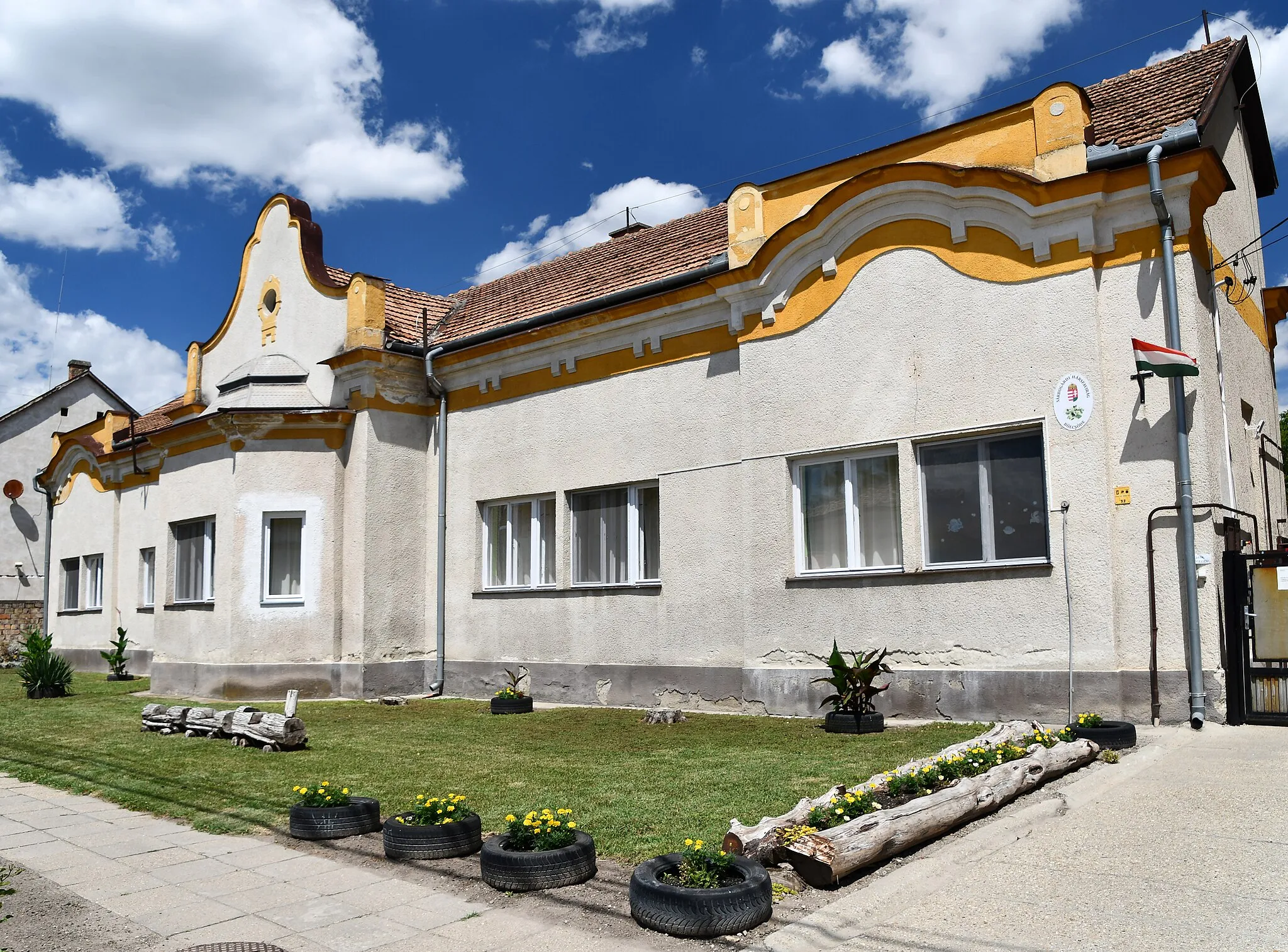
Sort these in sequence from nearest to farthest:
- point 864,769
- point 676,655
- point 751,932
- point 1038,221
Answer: point 751,932
point 864,769
point 1038,221
point 676,655

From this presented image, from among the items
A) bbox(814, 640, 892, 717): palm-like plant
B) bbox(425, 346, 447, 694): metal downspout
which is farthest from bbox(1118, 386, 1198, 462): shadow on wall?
bbox(425, 346, 447, 694): metal downspout

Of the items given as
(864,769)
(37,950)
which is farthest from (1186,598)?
(37,950)

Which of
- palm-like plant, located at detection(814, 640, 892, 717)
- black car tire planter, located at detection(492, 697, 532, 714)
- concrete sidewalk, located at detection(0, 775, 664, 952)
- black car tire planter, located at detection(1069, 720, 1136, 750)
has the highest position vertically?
palm-like plant, located at detection(814, 640, 892, 717)

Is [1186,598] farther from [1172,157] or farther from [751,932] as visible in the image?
[751,932]

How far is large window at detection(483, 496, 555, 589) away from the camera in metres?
14.9

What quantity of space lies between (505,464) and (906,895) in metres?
11.3

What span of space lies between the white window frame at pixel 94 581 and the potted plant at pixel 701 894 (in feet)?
75.2

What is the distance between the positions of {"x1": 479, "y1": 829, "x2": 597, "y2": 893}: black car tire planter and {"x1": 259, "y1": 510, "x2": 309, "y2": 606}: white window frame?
37.0 ft

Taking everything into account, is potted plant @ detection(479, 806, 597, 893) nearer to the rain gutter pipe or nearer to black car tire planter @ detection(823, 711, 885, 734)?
black car tire planter @ detection(823, 711, 885, 734)

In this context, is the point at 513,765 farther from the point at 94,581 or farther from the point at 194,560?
the point at 94,581

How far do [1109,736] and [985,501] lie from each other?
2.96 metres

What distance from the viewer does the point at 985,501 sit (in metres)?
10.4

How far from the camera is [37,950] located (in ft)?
14.5

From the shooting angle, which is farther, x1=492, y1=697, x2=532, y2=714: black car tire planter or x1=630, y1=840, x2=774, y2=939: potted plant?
x1=492, y1=697, x2=532, y2=714: black car tire planter
